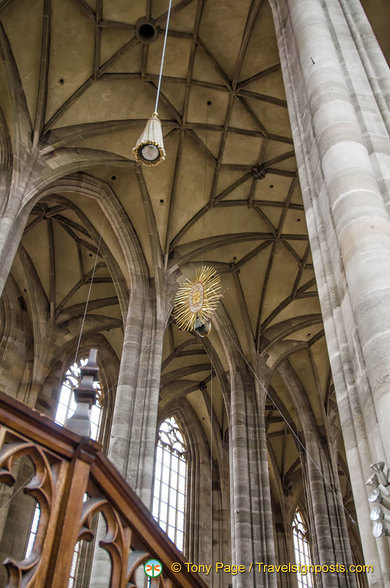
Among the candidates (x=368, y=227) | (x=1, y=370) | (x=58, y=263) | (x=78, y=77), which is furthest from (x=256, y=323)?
(x=368, y=227)

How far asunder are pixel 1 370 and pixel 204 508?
29.4 feet

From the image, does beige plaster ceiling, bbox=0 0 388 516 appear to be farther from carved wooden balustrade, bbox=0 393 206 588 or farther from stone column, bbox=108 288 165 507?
carved wooden balustrade, bbox=0 393 206 588

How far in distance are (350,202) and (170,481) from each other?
16.7 metres

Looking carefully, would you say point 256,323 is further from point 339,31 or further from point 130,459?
point 339,31

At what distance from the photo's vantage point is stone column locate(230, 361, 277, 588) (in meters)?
12.9

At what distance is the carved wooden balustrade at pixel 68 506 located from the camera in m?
2.23

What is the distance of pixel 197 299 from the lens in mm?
12078

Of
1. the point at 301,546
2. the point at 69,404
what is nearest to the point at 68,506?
the point at 69,404

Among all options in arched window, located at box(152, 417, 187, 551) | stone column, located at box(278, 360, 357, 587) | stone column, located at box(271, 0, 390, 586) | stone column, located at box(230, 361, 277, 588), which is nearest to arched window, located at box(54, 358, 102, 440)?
arched window, located at box(152, 417, 187, 551)

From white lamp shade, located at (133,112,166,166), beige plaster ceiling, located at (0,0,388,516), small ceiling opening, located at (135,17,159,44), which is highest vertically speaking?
small ceiling opening, located at (135,17,159,44)

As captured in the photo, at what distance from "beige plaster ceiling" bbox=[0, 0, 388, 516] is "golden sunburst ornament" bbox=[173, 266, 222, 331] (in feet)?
1.89

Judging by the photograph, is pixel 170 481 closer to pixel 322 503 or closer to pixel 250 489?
pixel 322 503

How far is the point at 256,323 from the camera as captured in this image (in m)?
18.6

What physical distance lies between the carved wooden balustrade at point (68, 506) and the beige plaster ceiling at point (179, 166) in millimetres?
11403
